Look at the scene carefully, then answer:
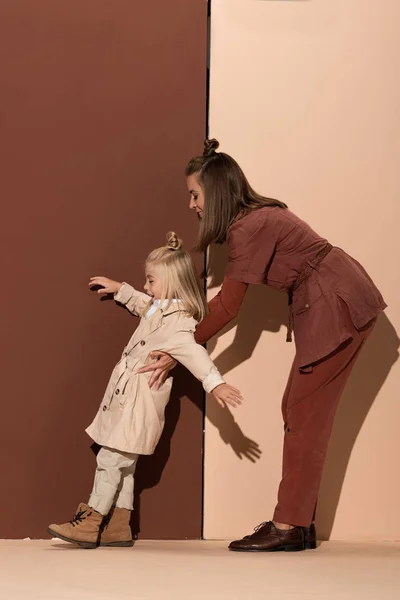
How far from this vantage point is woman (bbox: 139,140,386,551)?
262 centimetres

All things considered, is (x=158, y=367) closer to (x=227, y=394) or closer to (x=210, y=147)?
(x=227, y=394)

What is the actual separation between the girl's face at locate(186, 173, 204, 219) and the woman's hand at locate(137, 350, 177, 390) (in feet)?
1.53

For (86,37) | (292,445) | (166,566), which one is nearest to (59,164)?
(86,37)

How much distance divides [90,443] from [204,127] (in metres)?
1.13

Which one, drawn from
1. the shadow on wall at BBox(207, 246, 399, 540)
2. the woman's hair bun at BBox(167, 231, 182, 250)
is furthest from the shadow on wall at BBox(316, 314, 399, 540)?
the woman's hair bun at BBox(167, 231, 182, 250)

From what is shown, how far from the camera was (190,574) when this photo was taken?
2.07 metres

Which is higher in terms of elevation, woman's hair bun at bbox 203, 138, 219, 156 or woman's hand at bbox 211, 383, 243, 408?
woman's hair bun at bbox 203, 138, 219, 156

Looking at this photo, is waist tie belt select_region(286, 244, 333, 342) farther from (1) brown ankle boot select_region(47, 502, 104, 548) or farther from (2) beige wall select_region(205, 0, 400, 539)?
(1) brown ankle boot select_region(47, 502, 104, 548)

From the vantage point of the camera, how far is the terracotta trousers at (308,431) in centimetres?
262

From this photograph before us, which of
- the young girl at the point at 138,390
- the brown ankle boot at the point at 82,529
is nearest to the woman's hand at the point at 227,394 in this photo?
the young girl at the point at 138,390

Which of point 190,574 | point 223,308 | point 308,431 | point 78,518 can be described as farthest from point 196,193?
point 190,574

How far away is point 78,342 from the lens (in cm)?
289

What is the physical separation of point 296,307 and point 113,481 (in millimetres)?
780

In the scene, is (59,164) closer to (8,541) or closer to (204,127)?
(204,127)
